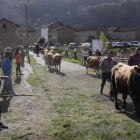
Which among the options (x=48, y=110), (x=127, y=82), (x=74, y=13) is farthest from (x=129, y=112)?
(x=74, y=13)

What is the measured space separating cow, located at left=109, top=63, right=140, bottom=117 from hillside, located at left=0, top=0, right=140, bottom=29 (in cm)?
12348

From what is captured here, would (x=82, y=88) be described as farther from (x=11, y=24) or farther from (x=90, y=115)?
(x=11, y=24)

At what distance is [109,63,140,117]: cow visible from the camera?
5.66 metres

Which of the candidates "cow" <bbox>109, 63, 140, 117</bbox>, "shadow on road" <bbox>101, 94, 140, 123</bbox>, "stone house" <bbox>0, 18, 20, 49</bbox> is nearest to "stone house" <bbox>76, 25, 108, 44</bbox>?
"stone house" <bbox>0, 18, 20, 49</bbox>

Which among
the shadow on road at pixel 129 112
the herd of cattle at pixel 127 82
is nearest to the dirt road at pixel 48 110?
the shadow on road at pixel 129 112

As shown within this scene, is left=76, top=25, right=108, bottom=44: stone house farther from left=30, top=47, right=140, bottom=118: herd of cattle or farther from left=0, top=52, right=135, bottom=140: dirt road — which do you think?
left=30, top=47, right=140, bottom=118: herd of cattle

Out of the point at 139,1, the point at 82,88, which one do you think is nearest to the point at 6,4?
the point at 139,1

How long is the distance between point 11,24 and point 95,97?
39.1m

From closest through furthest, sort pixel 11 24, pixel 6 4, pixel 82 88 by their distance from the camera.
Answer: pixel 82 88 → pixel 11 24 → pixel 6 4

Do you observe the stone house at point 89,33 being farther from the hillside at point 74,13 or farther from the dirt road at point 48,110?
the dirt road at point 48,110

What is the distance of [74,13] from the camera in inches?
5984

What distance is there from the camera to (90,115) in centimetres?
617

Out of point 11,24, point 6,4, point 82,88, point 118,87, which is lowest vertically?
point 82,88

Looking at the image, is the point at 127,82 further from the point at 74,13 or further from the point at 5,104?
the point at 74,13
